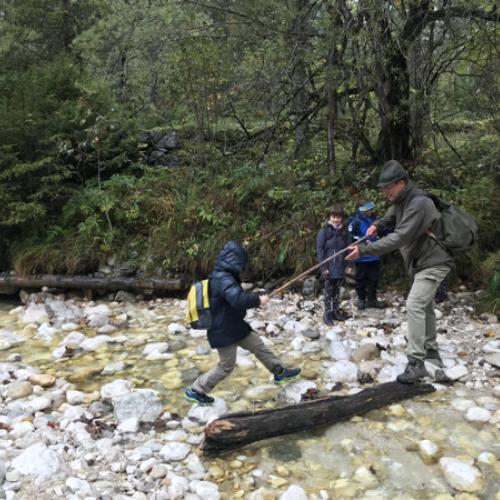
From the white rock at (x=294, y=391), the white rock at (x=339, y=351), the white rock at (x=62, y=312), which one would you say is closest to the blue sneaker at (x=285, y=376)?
the white rock at (x=294, y=391)

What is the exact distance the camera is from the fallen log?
3922mm

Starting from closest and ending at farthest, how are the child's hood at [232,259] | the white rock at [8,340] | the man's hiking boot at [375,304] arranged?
the child's hood at [232,259] < the white rock at [8,340] < the man's hiking boot at [375,304]

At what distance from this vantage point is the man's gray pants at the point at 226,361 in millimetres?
4703

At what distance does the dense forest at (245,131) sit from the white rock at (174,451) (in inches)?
187

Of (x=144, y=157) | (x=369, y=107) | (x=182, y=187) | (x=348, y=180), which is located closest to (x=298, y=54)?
(x=369, y=107)

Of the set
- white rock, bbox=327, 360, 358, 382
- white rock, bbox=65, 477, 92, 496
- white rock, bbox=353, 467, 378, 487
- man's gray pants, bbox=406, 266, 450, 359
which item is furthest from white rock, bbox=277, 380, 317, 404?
white rock, bbox=65, 477, 92, 496

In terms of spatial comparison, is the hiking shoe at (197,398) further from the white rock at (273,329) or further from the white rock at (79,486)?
the white rock at (273,329)

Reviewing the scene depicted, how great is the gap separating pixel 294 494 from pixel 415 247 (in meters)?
2.72

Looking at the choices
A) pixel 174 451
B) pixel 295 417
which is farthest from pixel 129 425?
pixel 295 417

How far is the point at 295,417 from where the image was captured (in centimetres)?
420

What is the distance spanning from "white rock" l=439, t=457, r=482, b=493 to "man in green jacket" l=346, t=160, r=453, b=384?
3.89 feet

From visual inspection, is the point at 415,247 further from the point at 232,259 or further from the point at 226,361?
the point at 226,361

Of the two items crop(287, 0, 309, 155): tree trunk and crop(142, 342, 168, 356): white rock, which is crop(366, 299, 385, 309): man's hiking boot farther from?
crop(287, 0, 309, 155): tree trunk

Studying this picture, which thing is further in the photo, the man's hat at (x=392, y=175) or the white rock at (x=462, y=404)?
→ the man's hat at (x=392, y=175)
